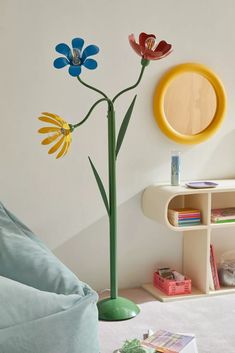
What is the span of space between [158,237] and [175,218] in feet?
1.10

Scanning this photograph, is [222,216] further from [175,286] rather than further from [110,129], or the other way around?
[110,129]

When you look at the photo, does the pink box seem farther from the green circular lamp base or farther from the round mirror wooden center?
the round mirror wooden center

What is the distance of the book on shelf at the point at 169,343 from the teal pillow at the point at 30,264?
371 mm

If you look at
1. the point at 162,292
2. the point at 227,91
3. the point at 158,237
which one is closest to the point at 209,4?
the point at 227,91

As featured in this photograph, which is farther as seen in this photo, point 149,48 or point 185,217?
point 185,217

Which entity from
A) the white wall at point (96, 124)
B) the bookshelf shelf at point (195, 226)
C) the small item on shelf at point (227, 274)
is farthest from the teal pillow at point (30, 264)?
the small item on shelf at point (227, 274)

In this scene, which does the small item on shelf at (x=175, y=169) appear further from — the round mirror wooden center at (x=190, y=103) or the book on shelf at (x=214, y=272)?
the book on shelf at (x=214, y=272)

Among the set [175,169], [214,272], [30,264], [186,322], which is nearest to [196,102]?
[175,169]

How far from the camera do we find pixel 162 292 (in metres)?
3.22

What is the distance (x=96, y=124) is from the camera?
319 centimetres

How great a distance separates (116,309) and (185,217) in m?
0.67

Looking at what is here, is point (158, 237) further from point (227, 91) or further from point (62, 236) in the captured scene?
point (227, 91)

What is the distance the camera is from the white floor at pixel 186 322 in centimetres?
253

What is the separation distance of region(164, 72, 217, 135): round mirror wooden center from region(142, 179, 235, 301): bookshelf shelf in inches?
14.8
